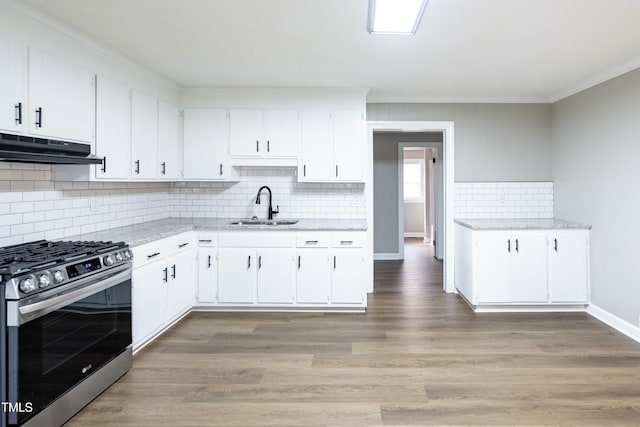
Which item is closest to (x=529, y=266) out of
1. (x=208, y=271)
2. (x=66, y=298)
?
(x=208, y=271)

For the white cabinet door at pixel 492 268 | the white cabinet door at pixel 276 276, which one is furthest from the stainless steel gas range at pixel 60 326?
the white cabinet door at pixel 492 268

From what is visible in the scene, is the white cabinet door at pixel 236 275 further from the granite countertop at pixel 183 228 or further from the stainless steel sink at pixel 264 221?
the stainless steel sink at pixel 264 221

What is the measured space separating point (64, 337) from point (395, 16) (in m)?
2.67

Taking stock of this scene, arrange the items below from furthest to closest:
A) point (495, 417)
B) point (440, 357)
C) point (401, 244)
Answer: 1. point (401, 244)
2. point (440, 357)
3. point (495, 417)

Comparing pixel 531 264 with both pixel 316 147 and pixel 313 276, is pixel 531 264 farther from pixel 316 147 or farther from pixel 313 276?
pixel 316 147

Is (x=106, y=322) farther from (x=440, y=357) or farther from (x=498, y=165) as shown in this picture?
(x=498, y=165)

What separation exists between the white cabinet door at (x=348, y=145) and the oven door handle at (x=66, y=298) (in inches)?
98.4

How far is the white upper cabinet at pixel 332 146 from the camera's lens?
4527 mm

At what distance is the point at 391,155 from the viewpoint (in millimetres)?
7500

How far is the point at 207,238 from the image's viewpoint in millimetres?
4238

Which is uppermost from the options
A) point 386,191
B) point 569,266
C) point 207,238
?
point 386,191

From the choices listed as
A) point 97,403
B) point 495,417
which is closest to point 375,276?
point 495,417

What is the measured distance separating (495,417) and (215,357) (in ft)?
6.49

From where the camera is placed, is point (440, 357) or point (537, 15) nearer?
point (537, 15)
